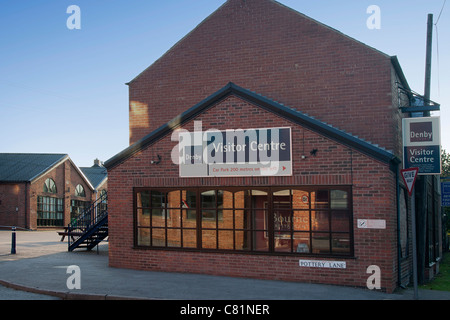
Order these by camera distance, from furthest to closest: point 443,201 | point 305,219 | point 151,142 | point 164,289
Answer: point 443,201 → point 151,142 → point 305,219 → point 164,289

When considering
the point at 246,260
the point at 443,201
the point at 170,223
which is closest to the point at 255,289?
the point at 246,260

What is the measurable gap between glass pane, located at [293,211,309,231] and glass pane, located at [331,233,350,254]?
2.51 ft

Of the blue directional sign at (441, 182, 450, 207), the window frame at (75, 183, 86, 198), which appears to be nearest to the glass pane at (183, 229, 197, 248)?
the blue directional sign at (441, 182, 450, 207)

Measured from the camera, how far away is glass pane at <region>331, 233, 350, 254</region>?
11906 millimetres

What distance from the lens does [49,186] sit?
142ft

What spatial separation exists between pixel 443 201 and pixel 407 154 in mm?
12412

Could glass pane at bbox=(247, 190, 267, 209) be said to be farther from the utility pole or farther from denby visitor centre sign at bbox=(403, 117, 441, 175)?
the utility pole

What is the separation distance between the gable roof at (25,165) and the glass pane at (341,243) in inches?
1310

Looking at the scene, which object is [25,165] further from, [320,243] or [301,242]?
[320,243]

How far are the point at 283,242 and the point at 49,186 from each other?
35.3m

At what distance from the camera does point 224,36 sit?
1753 centimetres

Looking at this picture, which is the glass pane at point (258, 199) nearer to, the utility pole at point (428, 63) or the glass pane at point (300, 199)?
the glass pane at point (300, 199)

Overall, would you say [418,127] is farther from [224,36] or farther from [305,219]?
[224,36]

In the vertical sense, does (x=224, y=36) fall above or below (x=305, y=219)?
above
